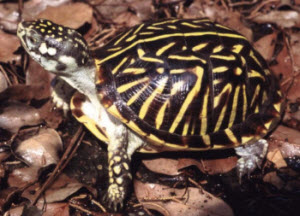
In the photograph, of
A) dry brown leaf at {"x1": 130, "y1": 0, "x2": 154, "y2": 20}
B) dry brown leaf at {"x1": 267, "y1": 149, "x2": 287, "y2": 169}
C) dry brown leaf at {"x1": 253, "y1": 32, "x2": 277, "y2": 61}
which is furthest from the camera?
dry brown leaf at {"x1": 130, "y1": 0, "x2": 154, "y2": 20}

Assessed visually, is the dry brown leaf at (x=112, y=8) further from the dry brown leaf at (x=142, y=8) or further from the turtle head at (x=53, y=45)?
the turtle head at (x=53, y=45)

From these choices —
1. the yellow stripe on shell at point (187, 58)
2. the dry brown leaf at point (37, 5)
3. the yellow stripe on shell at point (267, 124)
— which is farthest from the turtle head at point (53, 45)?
the yellow stripe on shell at point (267, 124)

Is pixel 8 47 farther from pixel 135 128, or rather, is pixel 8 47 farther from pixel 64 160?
pixel 135 128

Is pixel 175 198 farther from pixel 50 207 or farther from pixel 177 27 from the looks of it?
pixel 177 27

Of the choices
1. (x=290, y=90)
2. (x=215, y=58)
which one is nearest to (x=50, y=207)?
(x=215, y=58)

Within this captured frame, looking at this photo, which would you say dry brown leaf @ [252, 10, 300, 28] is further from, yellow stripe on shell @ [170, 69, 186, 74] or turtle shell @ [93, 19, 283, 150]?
yellow stripe on shell @ [170, 69, 186, 74]

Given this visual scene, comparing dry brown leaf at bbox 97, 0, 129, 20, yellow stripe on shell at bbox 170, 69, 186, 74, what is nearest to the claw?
yellow stripe on shell at bbox 170, 69, 186, 74
